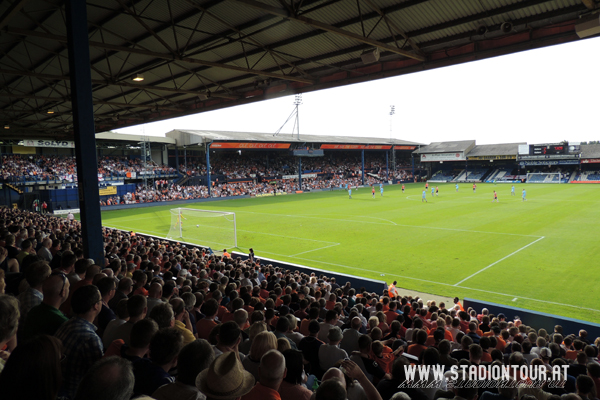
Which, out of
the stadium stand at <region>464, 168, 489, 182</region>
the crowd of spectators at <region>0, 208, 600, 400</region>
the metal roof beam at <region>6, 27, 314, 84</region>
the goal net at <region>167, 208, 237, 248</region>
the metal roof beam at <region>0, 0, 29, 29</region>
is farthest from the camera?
the stadium stand at <region>464, 168, 489, 182</region>

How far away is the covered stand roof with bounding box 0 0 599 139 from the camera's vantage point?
9.86m

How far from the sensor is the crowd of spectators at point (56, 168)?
4266 cm

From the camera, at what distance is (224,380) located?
2.36 m

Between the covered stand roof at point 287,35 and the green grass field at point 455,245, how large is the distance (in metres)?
8.08

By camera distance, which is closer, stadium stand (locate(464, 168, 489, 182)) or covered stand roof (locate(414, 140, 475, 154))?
stadium stand (locate(464, 168, 489, 182))

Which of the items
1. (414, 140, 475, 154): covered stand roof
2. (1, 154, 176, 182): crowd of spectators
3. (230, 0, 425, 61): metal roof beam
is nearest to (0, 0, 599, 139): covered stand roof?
(230, 0, 425, 61): metal roof beam

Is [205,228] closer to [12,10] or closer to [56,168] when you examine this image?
[12,10]

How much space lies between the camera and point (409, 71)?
13.1 metres

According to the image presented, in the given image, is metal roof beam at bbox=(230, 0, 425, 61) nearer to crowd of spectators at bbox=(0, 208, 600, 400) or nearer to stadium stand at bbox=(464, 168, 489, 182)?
crowd of spectators at bbox=(0, 208, 600, 400)

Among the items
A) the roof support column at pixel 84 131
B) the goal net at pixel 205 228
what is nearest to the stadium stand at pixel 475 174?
the goal net at pixel 205 228

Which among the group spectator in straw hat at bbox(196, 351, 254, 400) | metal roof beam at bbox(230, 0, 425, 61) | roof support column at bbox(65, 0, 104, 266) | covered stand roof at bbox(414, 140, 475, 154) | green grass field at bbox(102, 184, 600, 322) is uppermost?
covered stand roof at bbox(414, 140, 475, 154)

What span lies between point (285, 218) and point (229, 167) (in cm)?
3639

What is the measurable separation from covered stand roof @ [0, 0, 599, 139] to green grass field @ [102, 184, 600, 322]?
8.08m

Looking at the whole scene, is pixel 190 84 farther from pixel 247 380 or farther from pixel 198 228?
pixel 247 380
